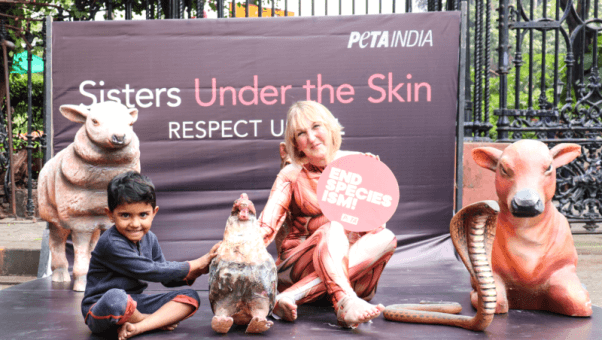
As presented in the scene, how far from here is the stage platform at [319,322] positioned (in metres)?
2.27

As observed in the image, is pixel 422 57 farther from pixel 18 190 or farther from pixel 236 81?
pixel 18 190

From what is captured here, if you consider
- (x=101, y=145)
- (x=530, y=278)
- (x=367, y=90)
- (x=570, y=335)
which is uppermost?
(x=367, y=90)

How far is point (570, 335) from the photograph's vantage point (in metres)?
2.25

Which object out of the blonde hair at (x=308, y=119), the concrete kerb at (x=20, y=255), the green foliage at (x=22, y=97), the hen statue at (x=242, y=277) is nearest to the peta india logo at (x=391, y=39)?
the blonde hair at (x=308, y=119)

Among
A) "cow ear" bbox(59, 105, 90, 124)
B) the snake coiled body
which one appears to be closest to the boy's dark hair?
"cow ear" bbox(59, 105, 90, 124)

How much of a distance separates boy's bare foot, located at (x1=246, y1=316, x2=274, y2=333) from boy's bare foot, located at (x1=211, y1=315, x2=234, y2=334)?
82mm

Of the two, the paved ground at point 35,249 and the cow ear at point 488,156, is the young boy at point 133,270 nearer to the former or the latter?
the cow ear at point 488,156

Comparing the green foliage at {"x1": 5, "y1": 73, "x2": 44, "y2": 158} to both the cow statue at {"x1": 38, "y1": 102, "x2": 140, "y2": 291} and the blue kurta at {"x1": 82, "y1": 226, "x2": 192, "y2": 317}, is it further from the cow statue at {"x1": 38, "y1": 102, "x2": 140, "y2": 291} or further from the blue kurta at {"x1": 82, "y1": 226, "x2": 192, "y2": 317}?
the blue kurta at {"x1": 82, "y1": 226, "x2": 192, "y2": 317}

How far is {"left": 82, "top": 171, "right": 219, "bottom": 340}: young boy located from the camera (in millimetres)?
2180

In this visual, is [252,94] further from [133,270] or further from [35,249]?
[35,249]

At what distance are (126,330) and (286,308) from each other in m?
0.66

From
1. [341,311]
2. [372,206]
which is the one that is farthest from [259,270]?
[372,206]

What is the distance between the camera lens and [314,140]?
263 centimetres

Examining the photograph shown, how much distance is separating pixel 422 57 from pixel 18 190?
5.24 m
